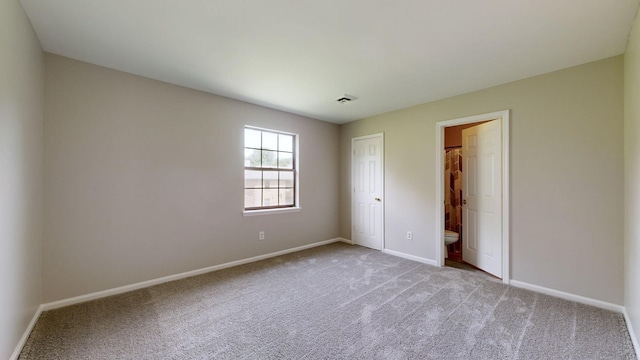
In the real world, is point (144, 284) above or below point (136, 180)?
below

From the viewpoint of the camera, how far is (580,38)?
2.07 meters

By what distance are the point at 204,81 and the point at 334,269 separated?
2821 mm

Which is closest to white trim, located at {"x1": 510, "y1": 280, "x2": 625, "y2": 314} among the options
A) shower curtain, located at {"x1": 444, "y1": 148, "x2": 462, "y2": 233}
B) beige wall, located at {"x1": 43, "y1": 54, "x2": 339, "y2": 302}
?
shower curtain, located at {"x1": 444, "y1": 148, "x2": 462, "y2": 233}

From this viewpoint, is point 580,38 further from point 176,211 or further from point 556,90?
point 176,211

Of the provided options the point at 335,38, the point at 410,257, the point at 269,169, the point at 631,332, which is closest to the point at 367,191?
the point at 410,257

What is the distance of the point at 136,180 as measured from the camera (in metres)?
2.81

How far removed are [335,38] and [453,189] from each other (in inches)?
146

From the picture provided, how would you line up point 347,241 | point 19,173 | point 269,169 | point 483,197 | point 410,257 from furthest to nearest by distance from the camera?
point 347,241 < point 269,169 < point 410,257 < point 483,197 < point 19,173

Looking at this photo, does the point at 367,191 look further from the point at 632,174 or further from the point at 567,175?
→ the point at 632,174

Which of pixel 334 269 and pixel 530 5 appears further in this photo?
pixel 334 269

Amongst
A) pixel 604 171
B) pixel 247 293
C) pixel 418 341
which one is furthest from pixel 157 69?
pixel 604 171

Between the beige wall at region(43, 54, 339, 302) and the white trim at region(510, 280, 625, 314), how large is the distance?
3221 millimetres

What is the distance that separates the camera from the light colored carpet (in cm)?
180

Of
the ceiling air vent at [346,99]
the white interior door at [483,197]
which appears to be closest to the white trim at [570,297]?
the white interior door at [483,197]
